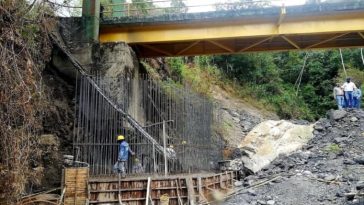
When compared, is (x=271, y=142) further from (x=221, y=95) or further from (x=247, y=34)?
(x=221, y=95)

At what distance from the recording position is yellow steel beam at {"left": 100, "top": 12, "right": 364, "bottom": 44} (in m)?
18.1

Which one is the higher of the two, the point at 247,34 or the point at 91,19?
the point at 91,19

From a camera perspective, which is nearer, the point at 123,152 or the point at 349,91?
the point at 123,152

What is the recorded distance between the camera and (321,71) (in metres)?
38.6

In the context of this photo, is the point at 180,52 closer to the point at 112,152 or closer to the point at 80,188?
the point at 112,152

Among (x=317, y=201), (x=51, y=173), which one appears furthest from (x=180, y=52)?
(x=317, y=201)

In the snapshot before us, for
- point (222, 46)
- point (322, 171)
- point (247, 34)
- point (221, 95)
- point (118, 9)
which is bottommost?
point (322, 171)

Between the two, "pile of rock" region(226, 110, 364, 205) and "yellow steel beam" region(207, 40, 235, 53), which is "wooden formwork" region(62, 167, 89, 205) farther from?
"yellow steel beam" region(207, 40, 235, 53)

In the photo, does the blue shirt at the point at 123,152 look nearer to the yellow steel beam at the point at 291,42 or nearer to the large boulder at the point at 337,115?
the yellow steel beam at the point at 291,42

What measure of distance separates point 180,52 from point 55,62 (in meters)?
6.46

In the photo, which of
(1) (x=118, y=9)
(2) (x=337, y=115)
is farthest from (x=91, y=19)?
(2) (x=337, y=115)

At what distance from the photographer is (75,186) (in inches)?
447

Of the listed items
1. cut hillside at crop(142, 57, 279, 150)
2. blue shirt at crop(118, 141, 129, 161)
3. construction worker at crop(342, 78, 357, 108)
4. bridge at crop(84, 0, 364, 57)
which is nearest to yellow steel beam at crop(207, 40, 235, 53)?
bridge at crop(84, 0, 364, 57)

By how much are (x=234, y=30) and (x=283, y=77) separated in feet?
74.9
